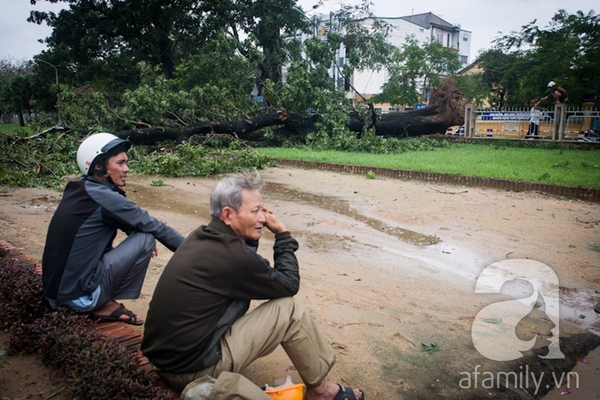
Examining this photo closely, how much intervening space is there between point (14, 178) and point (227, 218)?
30.1 ft

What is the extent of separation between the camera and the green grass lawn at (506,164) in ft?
30.4

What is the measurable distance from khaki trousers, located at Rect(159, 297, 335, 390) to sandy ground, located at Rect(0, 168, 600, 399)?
1.78 feet

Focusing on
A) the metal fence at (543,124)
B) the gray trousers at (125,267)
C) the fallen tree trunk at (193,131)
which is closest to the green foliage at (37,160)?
the fallen tree trunk at (193,131)

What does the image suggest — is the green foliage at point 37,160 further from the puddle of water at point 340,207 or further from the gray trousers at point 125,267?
the gray trousers at point 125,267

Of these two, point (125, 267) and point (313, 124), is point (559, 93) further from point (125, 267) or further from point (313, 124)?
point (125, 267)

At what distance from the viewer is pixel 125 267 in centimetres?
315

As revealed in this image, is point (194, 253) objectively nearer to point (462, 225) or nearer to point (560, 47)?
point (462, 225)

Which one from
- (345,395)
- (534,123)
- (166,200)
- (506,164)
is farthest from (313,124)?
(345,395)

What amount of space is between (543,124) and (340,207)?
13504mm

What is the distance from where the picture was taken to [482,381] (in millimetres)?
2973

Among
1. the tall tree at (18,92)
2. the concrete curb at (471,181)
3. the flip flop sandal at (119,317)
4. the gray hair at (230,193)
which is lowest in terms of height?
the concrete curb at (471,181)

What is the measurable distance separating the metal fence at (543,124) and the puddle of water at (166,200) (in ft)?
45.5

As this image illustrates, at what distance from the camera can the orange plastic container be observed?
232cm

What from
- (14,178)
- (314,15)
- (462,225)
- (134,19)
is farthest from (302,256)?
(134,19)
